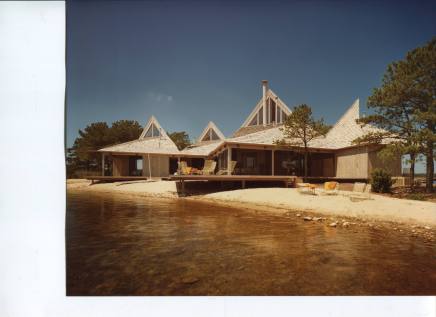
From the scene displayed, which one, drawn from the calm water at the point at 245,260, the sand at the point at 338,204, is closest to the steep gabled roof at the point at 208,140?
the sand at the point at 338,204

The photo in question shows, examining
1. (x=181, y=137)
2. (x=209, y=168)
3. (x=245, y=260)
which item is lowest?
(x=245, y=260)

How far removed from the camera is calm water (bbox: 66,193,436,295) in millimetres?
3541

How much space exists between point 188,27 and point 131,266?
4.55 m

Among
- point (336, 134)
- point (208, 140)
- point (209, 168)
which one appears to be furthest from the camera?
point (208, 140)

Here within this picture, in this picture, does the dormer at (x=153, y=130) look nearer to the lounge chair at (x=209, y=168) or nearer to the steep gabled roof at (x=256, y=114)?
the steep gabled roof at (x=256, y=114)

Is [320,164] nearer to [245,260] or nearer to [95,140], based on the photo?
[245,260]

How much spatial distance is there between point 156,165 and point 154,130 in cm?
420

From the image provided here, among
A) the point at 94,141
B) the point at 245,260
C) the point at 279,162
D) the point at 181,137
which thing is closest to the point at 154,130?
the point at 94,141

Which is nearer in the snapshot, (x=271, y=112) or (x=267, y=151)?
(x=267, y=151)

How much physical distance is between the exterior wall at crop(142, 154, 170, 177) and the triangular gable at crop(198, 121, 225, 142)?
5388 millimetres

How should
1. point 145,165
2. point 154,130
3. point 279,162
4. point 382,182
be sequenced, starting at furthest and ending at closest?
point 154,130, point 145,165, point 279,162, point 382,182

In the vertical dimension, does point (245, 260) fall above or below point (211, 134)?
below

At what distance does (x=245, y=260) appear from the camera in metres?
4.25
